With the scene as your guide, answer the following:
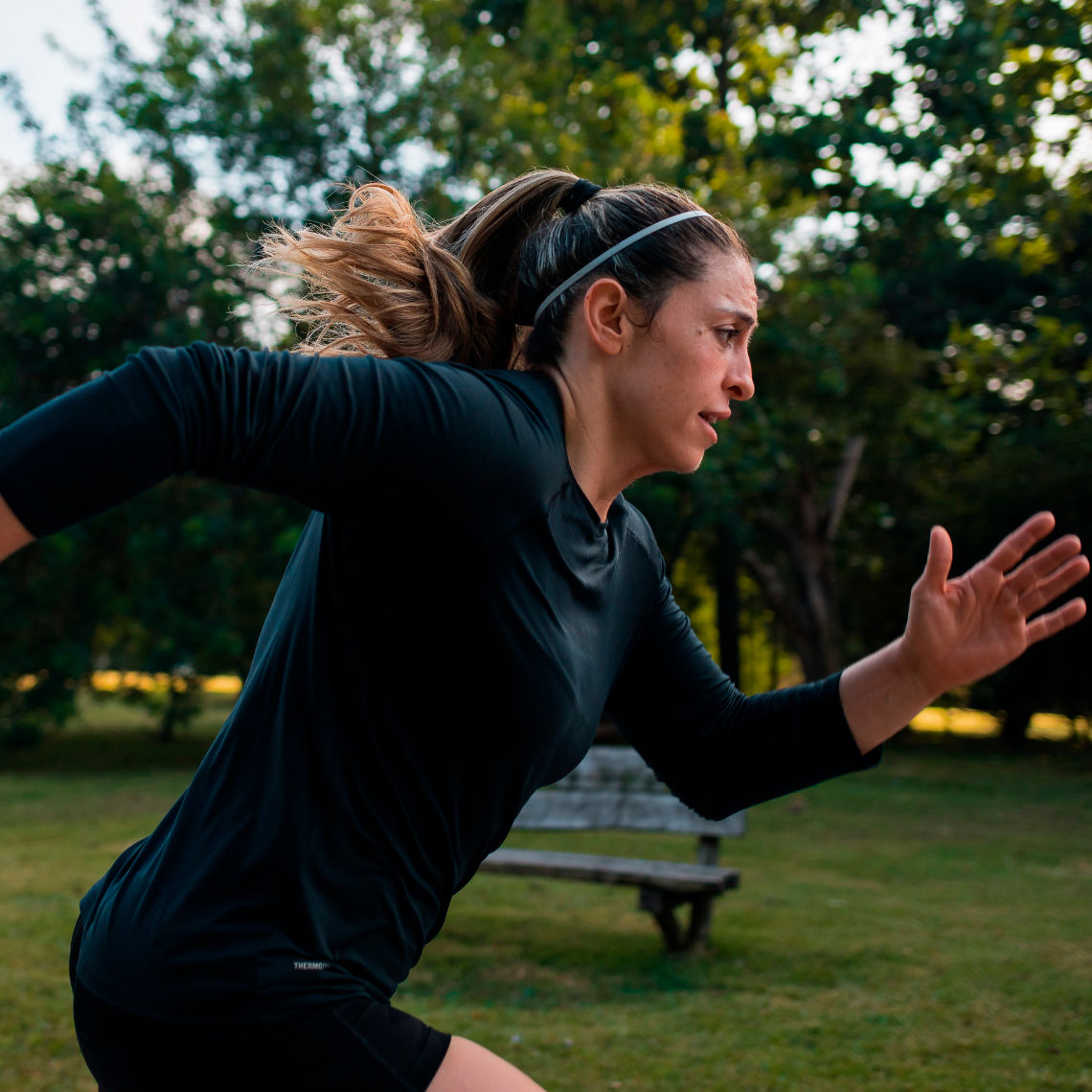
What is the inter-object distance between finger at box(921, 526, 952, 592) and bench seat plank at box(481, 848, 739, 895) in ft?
14.5

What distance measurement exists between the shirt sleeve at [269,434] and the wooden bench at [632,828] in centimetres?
472

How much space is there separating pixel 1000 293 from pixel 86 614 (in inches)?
587

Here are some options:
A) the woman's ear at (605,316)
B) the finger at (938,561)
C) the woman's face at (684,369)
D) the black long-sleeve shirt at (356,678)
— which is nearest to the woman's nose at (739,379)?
the woman's face at (684,369)

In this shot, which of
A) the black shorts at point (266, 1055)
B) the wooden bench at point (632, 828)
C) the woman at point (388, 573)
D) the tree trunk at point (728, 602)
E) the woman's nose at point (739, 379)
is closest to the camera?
the woman at point (388, 573)

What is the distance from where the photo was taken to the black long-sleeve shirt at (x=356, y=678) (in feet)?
4.52

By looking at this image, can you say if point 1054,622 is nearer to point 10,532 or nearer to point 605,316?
point 605,316

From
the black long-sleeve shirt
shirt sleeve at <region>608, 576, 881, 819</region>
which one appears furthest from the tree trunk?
the black long-sleeve shirt

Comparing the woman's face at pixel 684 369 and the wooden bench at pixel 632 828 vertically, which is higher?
the woman's face at pixel 684 369

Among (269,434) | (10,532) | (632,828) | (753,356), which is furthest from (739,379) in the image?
(753,356)

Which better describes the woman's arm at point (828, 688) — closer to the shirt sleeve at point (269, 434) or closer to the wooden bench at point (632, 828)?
the shirt sleeve at point (269, 434)

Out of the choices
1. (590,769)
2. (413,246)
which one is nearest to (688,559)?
(590,769)

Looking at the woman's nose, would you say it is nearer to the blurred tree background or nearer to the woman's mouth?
the woman's mouth

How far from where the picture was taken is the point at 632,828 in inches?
286

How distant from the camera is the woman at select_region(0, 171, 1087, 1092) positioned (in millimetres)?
1375
